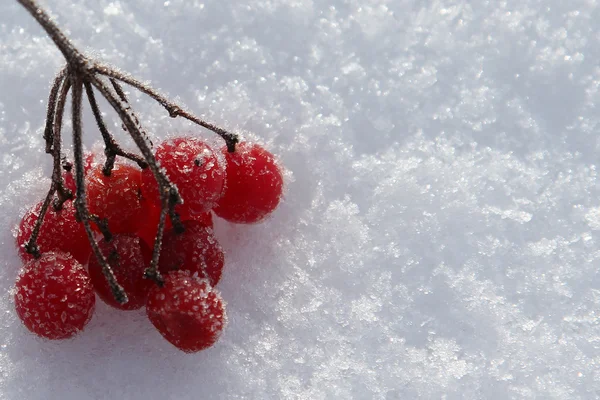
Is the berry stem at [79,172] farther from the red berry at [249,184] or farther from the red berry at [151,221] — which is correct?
the red berry at [249,184]

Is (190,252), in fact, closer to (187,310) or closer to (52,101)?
(187,310)

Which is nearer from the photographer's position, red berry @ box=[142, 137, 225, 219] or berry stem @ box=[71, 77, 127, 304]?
berry stem @ box=[71, 77, 127, 304]

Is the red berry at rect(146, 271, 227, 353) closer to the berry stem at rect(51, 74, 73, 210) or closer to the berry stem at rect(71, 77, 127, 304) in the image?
the berry stem at rect(71, 77, 127, 304)

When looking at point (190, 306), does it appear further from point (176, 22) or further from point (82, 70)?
point (176, 22)

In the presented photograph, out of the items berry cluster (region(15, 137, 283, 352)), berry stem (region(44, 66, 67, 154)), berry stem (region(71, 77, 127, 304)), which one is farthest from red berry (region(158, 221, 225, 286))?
berry stem (region(44, 66, 67, 154))

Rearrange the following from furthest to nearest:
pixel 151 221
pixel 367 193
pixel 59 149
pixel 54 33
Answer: pixel 367 193 < pixel 151 221 < pixel 59 149 < pixel 54 33

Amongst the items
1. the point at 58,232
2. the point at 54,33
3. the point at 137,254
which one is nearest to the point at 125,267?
the point at 137,254

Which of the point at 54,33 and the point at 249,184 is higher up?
the point at 249,184
